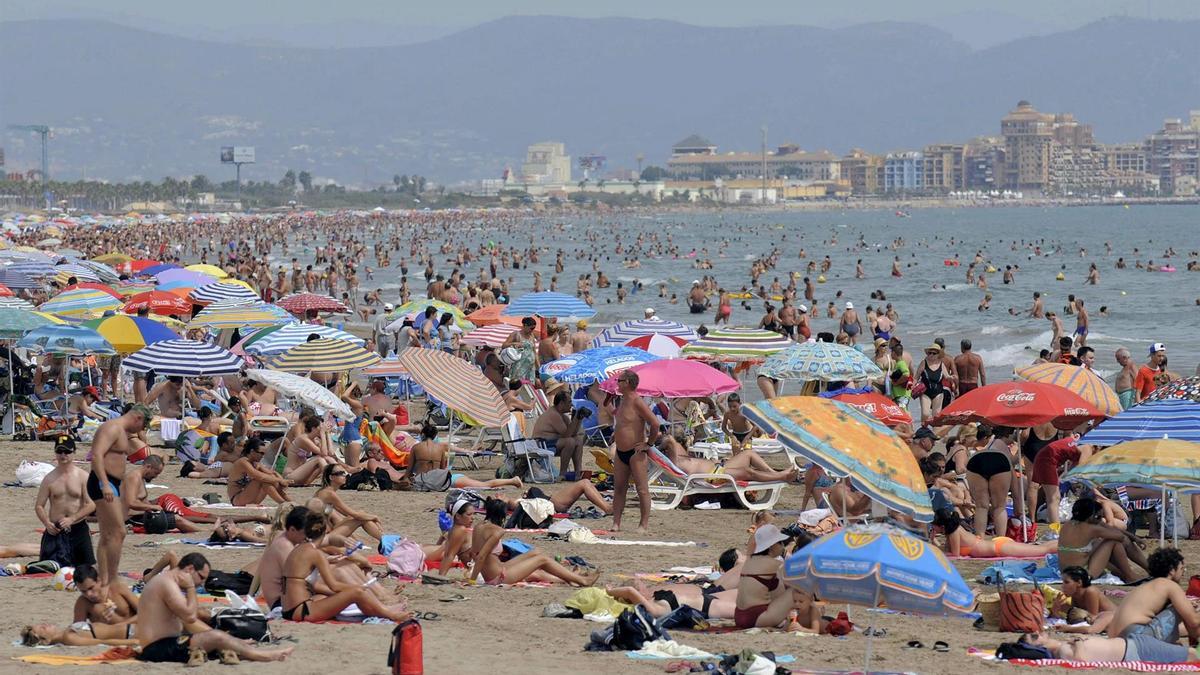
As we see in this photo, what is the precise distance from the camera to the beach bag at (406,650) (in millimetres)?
6617

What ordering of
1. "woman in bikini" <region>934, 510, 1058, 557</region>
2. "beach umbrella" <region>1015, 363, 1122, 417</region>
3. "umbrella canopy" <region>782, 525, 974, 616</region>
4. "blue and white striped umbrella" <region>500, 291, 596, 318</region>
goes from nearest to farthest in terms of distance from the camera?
"umbrella canopy" <region>782, 525, 974, 616</region> < "woman in bikini" <region>934, 510, 1058, 557</region> < "beach umbrella" <region>1015, 363, 1122, 417</region> < "blue and white striped umbrella" <region>500, 291, 596, 318</region>

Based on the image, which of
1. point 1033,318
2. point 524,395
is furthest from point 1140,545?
point 1033,318

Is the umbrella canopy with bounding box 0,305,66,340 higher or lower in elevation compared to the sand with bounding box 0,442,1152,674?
higher

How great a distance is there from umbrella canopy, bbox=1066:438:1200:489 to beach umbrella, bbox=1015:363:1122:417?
6.58 feet

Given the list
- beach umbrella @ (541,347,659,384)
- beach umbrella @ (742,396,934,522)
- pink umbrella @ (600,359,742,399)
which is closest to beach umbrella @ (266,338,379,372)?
beach umbrella @ (541,347,659,384)

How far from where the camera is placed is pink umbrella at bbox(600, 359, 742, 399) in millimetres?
13172

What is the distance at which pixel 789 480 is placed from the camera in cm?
1312

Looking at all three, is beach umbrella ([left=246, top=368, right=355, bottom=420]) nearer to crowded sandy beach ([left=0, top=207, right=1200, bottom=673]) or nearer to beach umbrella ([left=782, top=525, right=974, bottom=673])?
crowded sandy beach ([left=0, top=207, right=1200, bottom=673])

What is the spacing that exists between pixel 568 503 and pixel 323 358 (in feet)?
13.8

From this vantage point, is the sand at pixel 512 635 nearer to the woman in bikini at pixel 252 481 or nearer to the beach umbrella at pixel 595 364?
the woman in bikini at pixel 252 481

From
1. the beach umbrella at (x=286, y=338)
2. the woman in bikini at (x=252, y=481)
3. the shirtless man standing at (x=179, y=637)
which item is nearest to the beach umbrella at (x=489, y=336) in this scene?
the beach umbrella at (x=286, y=338)

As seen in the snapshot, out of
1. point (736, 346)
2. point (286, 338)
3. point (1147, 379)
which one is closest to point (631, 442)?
point (736, 346)

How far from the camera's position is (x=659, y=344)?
16.8 meters

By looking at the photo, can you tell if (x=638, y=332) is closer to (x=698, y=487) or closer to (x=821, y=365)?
(x=821, y=365)
